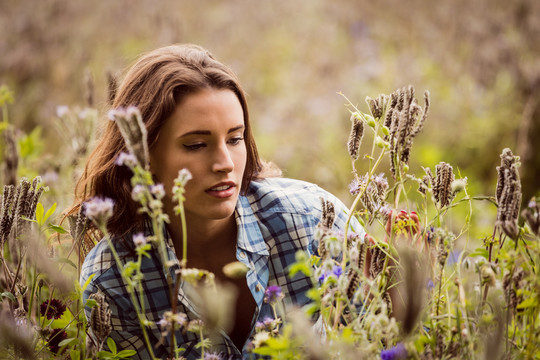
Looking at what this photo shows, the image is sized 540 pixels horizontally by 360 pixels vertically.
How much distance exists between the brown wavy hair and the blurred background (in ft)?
2.56

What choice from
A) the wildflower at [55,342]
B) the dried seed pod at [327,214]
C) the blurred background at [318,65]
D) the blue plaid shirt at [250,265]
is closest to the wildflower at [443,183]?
the dried seed pod at [327,214]

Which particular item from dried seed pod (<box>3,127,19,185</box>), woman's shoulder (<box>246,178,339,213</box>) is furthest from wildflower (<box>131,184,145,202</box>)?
dried seed pod (<box>3,127,19,185</box>)

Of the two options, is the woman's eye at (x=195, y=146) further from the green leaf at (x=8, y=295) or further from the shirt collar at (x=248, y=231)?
the green leaf at (x=8, y=295)

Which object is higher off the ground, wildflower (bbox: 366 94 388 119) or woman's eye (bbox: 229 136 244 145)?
wildflower (bbox: 366 94 388 119)

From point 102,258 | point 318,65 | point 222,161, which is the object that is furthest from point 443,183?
point 318,65

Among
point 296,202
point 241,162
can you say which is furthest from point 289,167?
point 241,162

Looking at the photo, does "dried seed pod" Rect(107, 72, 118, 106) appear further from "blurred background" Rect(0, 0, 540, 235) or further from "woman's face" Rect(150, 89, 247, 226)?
"woman's face" Rect(150, 89, 247, 226)

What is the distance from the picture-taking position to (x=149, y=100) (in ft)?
4.73

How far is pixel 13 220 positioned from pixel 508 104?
126 inches

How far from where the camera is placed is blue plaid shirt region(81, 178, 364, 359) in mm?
1514

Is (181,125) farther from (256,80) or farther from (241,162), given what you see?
(256,80)

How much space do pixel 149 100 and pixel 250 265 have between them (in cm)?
50

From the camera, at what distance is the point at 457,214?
3.24m

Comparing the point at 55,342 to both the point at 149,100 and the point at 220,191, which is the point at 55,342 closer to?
the point at 220,191
